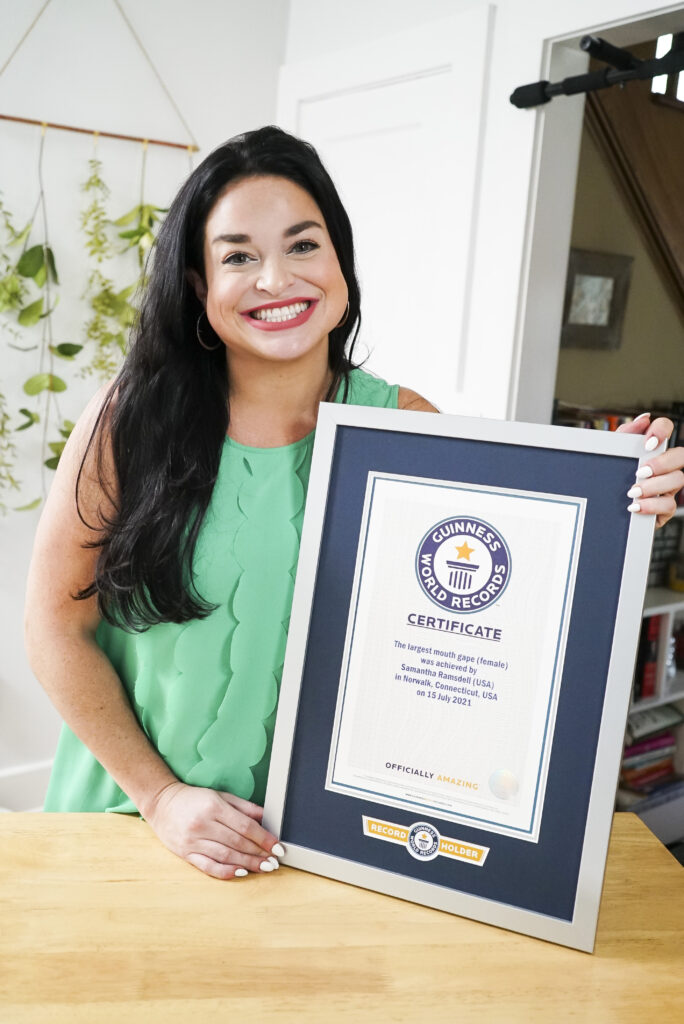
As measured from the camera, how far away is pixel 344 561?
0.93 metres

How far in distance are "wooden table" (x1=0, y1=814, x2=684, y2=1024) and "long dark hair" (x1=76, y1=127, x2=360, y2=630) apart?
10.9 inches

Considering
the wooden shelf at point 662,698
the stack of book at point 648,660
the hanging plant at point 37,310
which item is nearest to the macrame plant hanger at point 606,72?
the hanging plant at point 37,310

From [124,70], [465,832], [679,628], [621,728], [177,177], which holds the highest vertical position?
[124,70]

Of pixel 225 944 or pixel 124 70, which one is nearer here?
pixel 225 944

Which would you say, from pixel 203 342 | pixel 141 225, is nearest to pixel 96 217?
pixel 141 225

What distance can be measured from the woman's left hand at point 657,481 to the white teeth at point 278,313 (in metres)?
0.43

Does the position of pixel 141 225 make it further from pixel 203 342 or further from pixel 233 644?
pixel 233 644

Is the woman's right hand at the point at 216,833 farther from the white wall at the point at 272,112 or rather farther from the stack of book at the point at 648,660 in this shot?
the stack of book at the point at 648,660

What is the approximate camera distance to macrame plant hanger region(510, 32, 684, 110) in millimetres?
1821

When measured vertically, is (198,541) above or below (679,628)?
above

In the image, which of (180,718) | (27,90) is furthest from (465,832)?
(27,90)

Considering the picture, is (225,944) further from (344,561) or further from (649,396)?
(649,396)

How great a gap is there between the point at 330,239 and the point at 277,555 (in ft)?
1.29

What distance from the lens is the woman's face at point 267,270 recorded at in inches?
41.0
